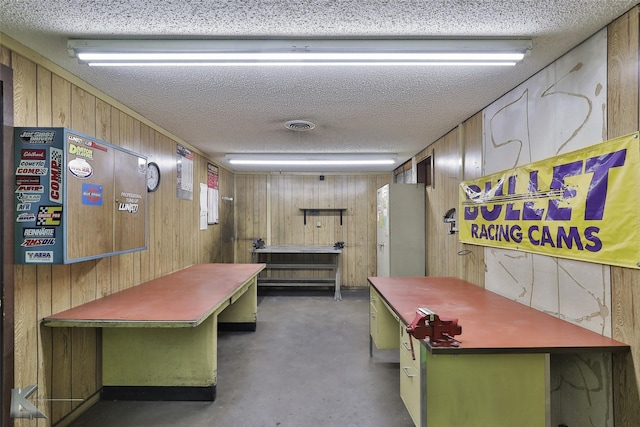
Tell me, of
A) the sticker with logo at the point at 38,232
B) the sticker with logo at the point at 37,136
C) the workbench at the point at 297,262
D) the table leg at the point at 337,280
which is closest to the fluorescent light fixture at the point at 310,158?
the workbench at the point at 297,262

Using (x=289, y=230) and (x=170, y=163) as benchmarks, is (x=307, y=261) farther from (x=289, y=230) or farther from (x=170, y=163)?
(x=170, y=163)

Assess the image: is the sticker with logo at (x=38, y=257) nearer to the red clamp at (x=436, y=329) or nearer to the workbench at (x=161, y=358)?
the workbench at (x=161, y=358)

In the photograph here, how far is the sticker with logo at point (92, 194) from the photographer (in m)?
2.04

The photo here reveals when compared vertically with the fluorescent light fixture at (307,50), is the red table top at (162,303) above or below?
below

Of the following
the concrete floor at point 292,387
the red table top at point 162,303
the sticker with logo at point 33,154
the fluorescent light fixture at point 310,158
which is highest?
the fluorescent light fixture at point 310,158

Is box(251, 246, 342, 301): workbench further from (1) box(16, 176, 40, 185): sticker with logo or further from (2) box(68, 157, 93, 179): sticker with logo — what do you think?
(1) box(16, 176, 40, 185): sticker with logo

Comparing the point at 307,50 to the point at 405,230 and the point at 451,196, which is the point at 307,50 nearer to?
the point at 451,196

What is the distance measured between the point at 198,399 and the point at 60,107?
93.7 inches

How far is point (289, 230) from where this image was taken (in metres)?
6.58

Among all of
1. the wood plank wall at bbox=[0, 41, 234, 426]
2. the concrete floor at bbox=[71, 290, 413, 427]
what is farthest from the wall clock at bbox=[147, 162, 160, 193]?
the concrete floor at bbox=[71, 290, 413, 427]

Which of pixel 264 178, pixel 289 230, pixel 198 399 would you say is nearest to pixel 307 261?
pixel 289 230

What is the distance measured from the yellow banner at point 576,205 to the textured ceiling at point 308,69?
2.27 feet

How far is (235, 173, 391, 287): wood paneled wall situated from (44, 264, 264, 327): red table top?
9.82 feet

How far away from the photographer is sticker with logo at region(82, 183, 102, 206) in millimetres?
2045
